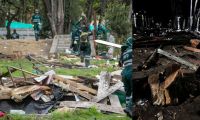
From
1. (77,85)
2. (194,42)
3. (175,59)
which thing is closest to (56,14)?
(77,85)

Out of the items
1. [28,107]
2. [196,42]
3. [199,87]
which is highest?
[196,42]

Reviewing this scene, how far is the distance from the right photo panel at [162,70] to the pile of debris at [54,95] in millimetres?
4148

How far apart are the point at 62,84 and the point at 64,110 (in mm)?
1630

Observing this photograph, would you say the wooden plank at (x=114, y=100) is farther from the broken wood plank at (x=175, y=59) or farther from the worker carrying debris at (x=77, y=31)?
the worker carrying debris at (x=77, y=31)

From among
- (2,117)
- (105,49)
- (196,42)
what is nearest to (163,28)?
(196,42)

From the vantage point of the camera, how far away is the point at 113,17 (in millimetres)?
21359

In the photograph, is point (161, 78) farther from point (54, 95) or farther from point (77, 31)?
point (77, 31)

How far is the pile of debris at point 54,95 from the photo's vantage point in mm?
8273

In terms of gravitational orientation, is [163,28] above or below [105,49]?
above

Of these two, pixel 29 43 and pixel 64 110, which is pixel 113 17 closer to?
pixel 29 43

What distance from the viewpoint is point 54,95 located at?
8875 millimetres

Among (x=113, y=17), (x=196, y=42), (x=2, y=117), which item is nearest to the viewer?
(x=196, y=42)

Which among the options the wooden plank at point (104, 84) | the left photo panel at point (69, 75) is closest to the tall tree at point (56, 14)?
the left photo panel at point (69, 75)

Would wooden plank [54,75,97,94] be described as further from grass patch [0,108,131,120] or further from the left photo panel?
grass patch [0,108,131,120]
